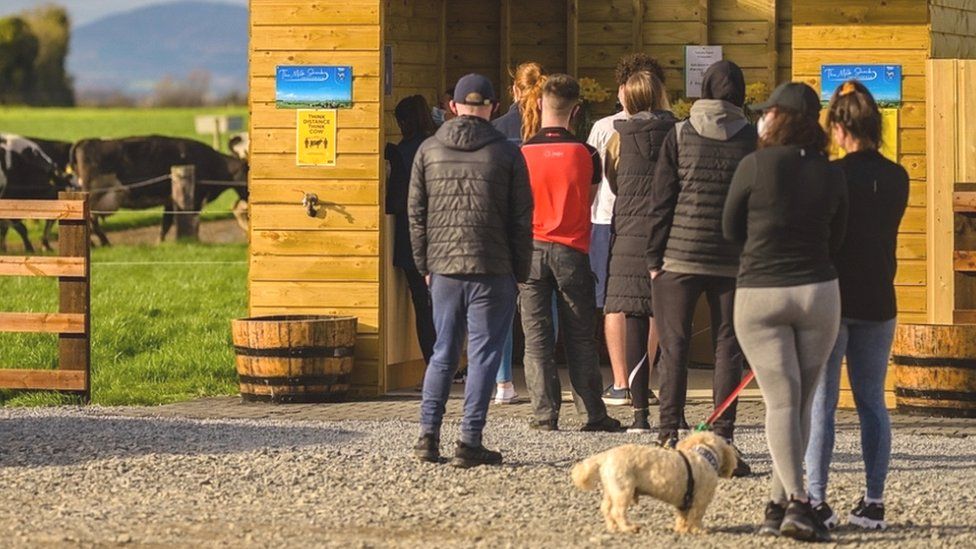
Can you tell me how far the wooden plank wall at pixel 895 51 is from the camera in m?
11.4

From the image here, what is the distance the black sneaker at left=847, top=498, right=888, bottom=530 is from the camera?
7496 mm

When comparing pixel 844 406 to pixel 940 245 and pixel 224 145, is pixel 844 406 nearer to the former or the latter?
pixel 940 245

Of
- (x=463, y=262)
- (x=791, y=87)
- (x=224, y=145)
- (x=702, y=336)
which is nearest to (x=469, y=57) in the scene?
(x=702, y=336)

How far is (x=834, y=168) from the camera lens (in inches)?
277

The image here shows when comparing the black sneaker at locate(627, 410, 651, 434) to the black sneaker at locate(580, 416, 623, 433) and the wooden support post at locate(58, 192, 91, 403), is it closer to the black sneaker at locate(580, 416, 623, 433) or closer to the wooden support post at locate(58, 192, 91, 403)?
the black sneaker at locate(580, 416, 623, 433)

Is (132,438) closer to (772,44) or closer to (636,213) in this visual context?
(636,213)

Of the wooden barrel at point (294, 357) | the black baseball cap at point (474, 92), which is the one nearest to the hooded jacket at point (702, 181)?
the black baseball cap at point (474, 92)

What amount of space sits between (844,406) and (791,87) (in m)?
4.75

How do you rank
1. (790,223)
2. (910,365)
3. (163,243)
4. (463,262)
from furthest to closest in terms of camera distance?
(163,243) < (910,365) < (463,262) < (790,223)

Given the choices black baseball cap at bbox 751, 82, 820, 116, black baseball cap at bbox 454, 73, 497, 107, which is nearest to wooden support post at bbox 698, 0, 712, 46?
black baseball cap at bbox 454, 73, 497, 107

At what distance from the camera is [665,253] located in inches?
339

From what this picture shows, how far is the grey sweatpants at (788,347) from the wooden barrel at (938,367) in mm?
3938

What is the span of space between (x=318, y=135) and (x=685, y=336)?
387cm

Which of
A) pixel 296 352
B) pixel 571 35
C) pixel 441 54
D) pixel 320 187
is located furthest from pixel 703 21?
pixel 296 352
